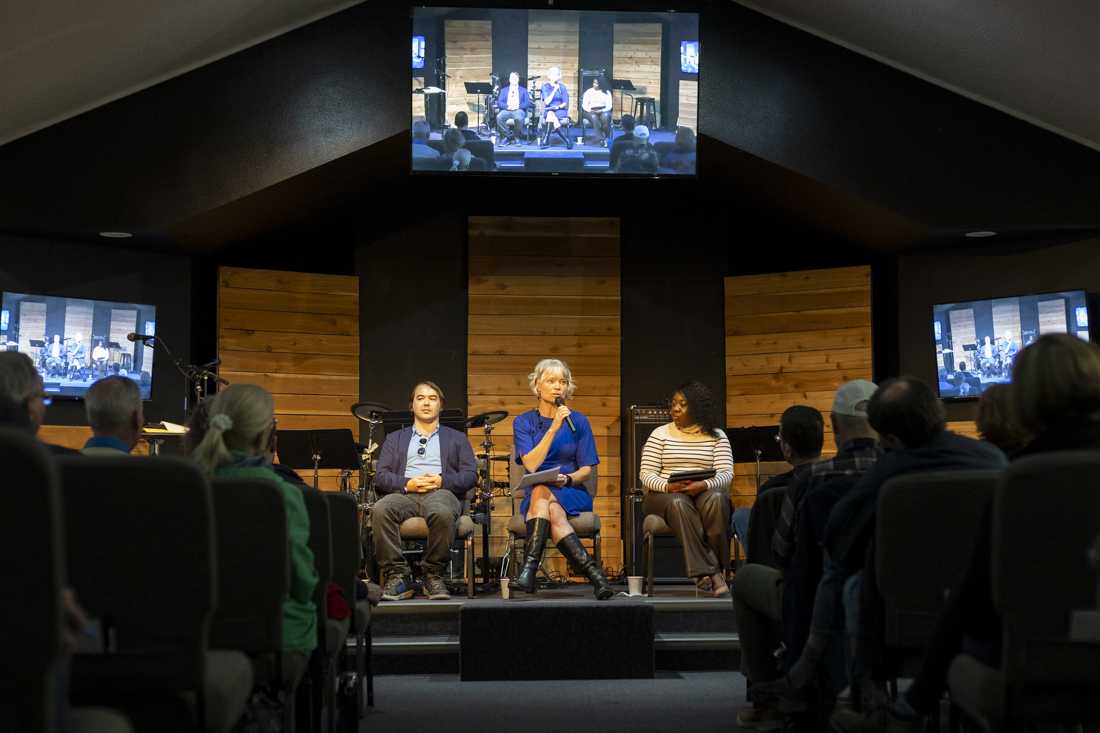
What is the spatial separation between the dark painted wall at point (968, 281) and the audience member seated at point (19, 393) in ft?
21.5

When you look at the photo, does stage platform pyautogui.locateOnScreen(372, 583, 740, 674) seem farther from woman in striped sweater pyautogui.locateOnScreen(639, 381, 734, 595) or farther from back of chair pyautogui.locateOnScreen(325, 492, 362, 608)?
back of chair pyautogui.locateOnScreen(325, 492, 362, 608)

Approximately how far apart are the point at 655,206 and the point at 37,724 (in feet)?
26.4

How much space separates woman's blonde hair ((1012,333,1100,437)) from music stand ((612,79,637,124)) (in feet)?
19.5

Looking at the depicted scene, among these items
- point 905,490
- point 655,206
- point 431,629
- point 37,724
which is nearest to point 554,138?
point 655,206

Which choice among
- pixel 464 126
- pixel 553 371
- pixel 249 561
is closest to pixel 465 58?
pixel 464 126

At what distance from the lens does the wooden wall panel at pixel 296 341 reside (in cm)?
868

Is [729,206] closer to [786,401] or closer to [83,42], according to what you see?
[786,401]

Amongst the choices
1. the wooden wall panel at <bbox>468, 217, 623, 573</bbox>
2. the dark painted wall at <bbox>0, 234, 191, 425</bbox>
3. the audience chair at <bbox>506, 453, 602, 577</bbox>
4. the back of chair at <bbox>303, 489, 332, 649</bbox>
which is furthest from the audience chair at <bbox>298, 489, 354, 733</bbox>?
the wooden wall panel at <bbox>468, 217, 623, 573</bbox>

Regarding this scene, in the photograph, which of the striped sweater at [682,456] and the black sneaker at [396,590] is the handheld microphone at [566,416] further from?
the black sneaker at [396,590]

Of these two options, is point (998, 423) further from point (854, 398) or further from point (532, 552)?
point (532, 552)

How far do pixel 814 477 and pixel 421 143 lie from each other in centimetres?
508

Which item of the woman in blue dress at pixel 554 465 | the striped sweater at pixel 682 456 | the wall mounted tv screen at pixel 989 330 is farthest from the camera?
the wall mounted tv screen at pixel 989 330

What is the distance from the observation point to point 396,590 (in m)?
6.52

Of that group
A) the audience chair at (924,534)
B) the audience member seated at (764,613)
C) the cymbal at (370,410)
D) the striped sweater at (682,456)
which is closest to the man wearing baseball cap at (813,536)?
the audience member seated at (764,613)
